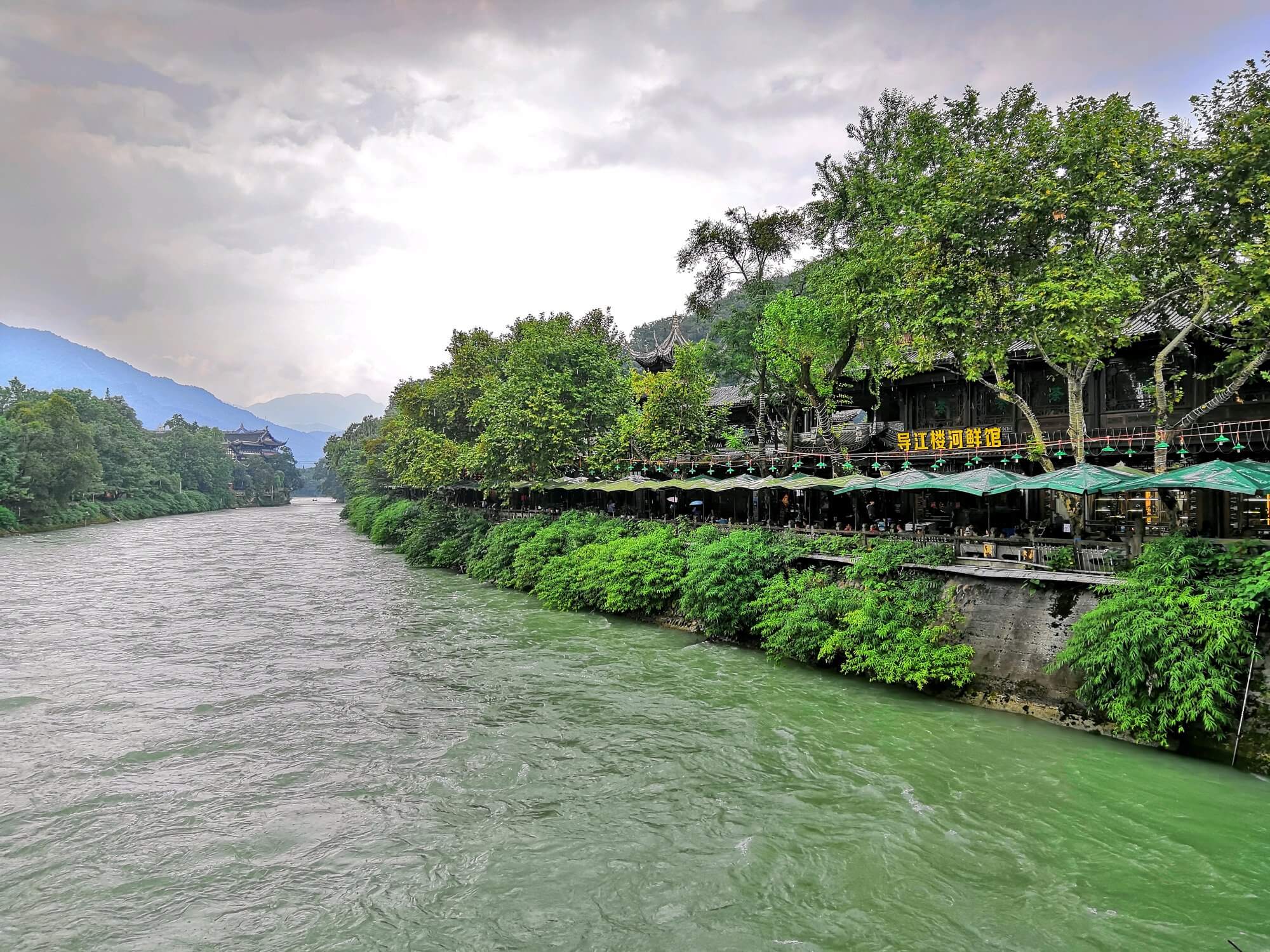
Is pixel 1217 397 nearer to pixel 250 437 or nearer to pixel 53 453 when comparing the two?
pixel 53 453

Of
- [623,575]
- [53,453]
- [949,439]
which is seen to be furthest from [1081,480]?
[53,453]

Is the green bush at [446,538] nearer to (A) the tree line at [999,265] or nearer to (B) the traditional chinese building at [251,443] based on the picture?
(A) the tree line at [999,265]

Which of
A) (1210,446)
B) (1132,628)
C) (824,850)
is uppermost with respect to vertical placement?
(1210,446)

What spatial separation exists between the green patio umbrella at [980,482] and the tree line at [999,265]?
0.99m

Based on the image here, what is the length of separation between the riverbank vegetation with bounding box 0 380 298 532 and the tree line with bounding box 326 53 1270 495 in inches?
1403

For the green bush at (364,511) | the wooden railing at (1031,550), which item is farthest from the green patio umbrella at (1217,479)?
the green bush at (364,511)

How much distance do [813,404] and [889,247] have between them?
207 inches

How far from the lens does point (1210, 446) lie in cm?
1576

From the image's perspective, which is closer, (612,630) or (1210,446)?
(1210,446)

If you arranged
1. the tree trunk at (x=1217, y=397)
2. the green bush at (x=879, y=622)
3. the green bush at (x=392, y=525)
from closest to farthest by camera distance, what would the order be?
the tree trunk at (x=1217, y=397) → the green bush at (x=879, y=622) → the green bush at (x=392, y=525)

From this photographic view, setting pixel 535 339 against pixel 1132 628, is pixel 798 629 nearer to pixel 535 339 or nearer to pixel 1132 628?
pixel 1132 628

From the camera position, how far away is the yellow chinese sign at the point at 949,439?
63.9ft

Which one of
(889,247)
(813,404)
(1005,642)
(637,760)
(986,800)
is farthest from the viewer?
(813,404)

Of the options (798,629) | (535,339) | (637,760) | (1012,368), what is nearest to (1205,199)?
(1012,368)
